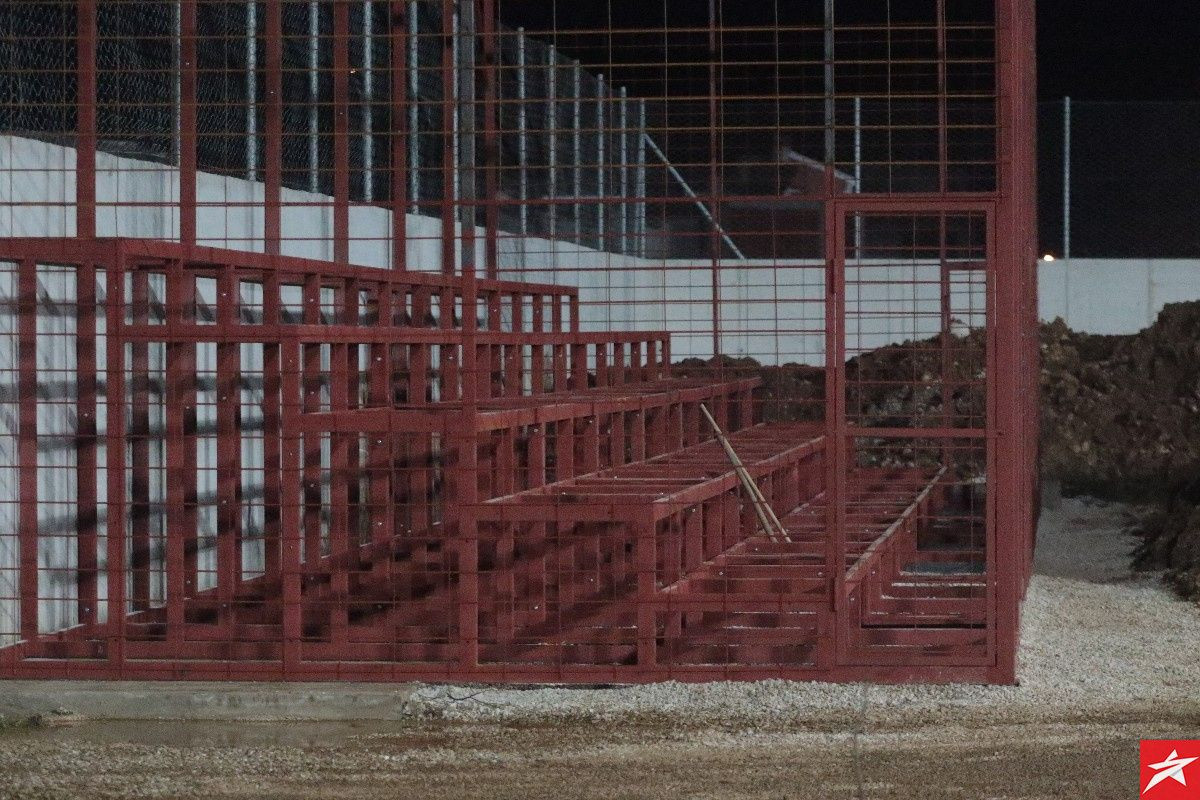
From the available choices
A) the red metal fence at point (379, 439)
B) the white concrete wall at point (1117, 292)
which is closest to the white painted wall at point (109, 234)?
the red metal fence at point (379, 439)

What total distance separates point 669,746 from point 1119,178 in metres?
17.9

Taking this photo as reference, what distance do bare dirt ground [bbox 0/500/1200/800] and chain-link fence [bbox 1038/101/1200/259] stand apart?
15542 millimetres

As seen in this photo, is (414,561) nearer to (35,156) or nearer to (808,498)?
(35,156)

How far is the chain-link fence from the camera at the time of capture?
2247 cm

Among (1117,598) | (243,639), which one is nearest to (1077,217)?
(1117,598)

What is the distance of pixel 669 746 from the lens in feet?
20.2

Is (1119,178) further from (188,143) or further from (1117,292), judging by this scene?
(188,143)

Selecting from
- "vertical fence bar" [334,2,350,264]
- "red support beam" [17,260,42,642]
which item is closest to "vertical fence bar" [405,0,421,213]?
"vertical fence bar" [334,2,350,264]

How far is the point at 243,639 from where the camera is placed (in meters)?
7.12

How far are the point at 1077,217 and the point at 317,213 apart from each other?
13.2m

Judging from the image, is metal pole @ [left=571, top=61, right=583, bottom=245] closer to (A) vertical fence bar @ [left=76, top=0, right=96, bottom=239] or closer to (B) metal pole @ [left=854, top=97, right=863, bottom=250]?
(B) metal pole @ [left=854, top=97, right=863, bottom=250]

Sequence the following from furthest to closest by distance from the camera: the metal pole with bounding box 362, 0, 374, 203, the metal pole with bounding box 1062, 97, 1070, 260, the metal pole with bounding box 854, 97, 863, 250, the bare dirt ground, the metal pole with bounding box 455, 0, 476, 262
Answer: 1. the metal pole with bounding box 1062, 97, 1070, 260
2. the metal pole with bounding box 362, 0, 374, 203
3. the metal pole with bounding box 854, 97, 863, 250
4. the metal pole with bounding box 455, 0, 476, 262
5. the bare dirt ground

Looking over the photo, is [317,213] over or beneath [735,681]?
over

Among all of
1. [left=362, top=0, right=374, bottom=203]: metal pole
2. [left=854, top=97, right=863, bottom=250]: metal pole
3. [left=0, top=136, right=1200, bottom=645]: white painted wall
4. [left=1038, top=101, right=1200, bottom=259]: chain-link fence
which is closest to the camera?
[left=0, top=136, right=1200, bottom=645]: white painted wall
